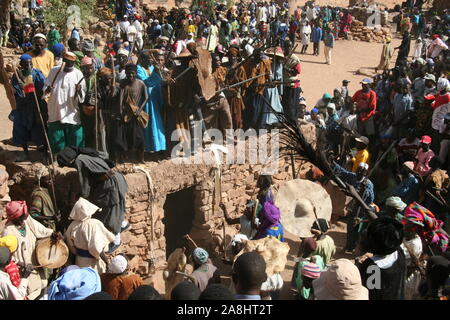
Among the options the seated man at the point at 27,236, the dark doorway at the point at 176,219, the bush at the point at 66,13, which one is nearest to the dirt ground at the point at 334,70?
the dark doorway at the point at 176,219

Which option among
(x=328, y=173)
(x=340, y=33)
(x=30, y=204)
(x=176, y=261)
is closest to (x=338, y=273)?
(x=328, y=173)

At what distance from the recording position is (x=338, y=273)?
16.0 feet

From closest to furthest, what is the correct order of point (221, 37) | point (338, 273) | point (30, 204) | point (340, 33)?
point (338, 273) → point (30, 204) → point (221, 37) → point (340, 33)

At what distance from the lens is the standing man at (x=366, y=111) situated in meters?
11.7

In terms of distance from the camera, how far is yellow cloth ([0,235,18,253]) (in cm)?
610

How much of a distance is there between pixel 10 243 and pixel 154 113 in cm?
295

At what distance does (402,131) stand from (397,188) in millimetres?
2273

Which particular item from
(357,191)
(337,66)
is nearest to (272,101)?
(357,191)

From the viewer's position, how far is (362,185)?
8.63m

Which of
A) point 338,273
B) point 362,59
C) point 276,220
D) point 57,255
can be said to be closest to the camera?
point 338,273

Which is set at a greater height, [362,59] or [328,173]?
[328,173]

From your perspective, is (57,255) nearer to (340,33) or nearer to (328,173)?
(328,173)

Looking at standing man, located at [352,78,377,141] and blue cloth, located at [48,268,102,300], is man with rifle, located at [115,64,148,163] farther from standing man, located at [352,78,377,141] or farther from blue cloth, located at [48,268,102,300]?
standing man, located at [352,78,377,141]

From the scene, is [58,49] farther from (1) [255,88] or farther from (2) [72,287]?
(2) [72,287]
